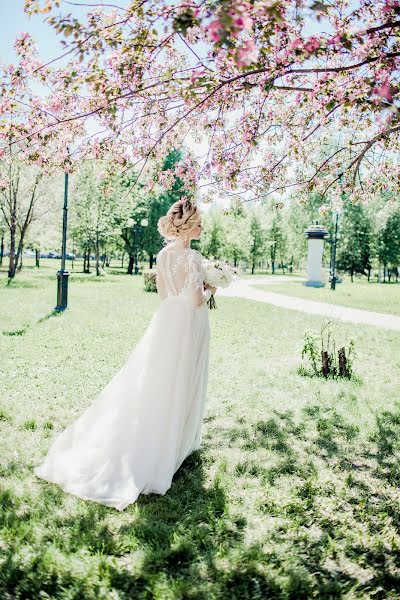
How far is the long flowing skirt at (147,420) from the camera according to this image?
4328 millimetres

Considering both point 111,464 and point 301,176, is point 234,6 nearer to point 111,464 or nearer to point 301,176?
point 111,464

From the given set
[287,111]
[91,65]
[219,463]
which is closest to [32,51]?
[91,65]

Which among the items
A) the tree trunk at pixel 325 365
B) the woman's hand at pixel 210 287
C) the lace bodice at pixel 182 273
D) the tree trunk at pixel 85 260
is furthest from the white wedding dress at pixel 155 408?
the tree trunk at pixel 85 260

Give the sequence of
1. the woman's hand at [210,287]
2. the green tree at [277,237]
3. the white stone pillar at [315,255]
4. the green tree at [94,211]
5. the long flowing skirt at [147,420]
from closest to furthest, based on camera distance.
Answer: the long flowing skirt at [147,420], the woman's hand at [210,287], the white stone pillar at [315,255], the green tree at [94,211], the green tree at [277,237]

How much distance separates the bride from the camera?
4406 mm

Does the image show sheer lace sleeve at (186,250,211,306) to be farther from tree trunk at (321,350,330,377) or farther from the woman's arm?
tree trunk at (321,350,330,377)

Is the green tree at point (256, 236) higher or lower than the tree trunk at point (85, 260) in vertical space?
higher

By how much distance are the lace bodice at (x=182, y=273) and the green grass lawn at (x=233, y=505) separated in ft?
5.98

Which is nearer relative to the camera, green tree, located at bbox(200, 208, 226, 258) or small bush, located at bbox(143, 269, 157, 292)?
small bush, located at bbox(143, 269, 157, 292)

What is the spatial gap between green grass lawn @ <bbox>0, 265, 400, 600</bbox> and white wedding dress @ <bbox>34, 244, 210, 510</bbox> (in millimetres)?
243

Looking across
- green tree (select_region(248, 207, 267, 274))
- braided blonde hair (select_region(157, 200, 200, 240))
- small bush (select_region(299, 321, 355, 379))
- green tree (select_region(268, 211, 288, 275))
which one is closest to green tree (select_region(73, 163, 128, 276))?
green tree (select_region(248, 207, 267, 274))

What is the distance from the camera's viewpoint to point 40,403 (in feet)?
22.0

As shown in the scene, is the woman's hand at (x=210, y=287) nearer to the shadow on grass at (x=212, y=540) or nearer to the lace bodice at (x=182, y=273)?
the lace bodice at (x=182, y=273)

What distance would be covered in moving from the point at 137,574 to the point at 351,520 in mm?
1905
